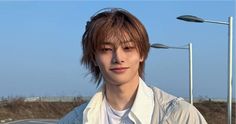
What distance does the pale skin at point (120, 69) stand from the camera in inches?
89.1

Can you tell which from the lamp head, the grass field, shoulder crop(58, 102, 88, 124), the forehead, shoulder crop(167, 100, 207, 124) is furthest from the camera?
the grass field

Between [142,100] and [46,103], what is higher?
[142,100]

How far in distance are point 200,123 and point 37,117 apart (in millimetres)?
33905

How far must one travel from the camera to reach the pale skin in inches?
89.1

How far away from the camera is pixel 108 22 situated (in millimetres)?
2332

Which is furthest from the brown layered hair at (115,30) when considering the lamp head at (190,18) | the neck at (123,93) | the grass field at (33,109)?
the grass field at (33,109)

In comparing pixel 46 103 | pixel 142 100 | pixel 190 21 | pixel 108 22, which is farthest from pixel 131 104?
pixel 46 103

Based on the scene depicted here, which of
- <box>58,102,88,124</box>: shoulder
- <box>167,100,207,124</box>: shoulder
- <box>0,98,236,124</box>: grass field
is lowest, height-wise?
<box>0,98,236,124</box>: grass field

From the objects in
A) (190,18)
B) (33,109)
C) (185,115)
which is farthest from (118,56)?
(33,109)

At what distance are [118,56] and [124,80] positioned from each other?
11 centimetres

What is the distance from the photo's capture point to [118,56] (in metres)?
2.26

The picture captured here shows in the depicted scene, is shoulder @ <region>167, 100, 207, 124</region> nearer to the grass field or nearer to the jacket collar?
the jacket collar

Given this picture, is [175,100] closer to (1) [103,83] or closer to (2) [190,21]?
(1) [103,83]

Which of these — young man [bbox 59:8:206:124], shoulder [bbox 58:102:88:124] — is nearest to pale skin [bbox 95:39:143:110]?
young man [bbox 59:8:206:124]
